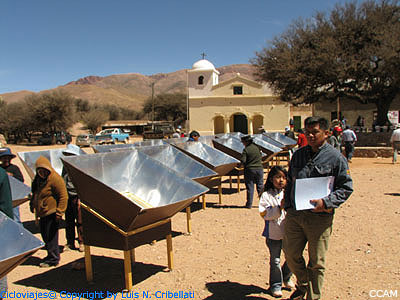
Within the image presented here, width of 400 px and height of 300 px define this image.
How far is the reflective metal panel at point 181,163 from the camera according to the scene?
22.8ft

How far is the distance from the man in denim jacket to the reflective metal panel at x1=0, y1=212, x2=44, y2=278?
7.64ft

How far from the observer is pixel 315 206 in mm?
3213

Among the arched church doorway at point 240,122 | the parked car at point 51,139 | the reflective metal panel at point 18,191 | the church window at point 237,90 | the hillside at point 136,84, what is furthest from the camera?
the hillside at point 136,84

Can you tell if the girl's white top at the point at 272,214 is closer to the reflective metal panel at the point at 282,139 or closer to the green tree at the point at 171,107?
the reflective metal panel at the point at 282,139

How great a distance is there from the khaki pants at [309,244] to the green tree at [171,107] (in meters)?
64.9

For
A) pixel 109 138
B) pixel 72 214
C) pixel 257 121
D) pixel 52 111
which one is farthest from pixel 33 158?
pixel 52 111

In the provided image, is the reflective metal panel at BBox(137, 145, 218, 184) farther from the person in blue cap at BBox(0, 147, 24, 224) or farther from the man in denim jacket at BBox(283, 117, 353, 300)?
the man in denim jacket at BBox(283, 117, 353, 300)

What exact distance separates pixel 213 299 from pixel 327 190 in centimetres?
185

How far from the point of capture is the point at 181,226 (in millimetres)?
7137

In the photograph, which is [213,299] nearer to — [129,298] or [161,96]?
[129,298]

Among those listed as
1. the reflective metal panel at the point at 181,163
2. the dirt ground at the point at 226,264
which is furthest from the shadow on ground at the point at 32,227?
the reflective metal panel at the point at 181,163

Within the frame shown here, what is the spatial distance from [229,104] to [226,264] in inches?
1588

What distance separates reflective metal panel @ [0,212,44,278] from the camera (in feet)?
10.0

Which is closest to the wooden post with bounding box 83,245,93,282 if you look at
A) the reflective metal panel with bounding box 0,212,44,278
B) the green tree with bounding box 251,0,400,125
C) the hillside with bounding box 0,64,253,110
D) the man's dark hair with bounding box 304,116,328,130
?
the reflective metal panel with bounding box 0,212,44,278
